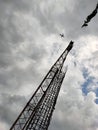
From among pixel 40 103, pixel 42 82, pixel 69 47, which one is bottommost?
pixel 40 103

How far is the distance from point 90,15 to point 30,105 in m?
29.6

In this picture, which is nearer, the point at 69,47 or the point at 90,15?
the point at 90,15

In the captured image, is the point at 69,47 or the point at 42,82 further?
the point at 69,47

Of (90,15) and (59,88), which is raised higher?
(59,88)

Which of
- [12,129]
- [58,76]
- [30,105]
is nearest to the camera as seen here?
[12,129]

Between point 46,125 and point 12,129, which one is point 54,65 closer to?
point 46,125

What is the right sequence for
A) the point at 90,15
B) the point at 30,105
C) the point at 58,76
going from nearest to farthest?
1. the point at 90,15
2. the point at 30,105
3. the point at 58,76

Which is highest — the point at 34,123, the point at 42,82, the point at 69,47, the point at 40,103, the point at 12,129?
the point at 69,47

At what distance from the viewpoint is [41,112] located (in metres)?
77.6

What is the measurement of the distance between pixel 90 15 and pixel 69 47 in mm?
31490

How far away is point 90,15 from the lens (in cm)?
5591

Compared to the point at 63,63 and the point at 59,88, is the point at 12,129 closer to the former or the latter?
the point at 59,88

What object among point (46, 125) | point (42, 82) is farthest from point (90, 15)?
point (46, 125)

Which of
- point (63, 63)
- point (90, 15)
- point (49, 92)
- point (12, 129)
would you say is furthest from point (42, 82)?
point (90, 15)
